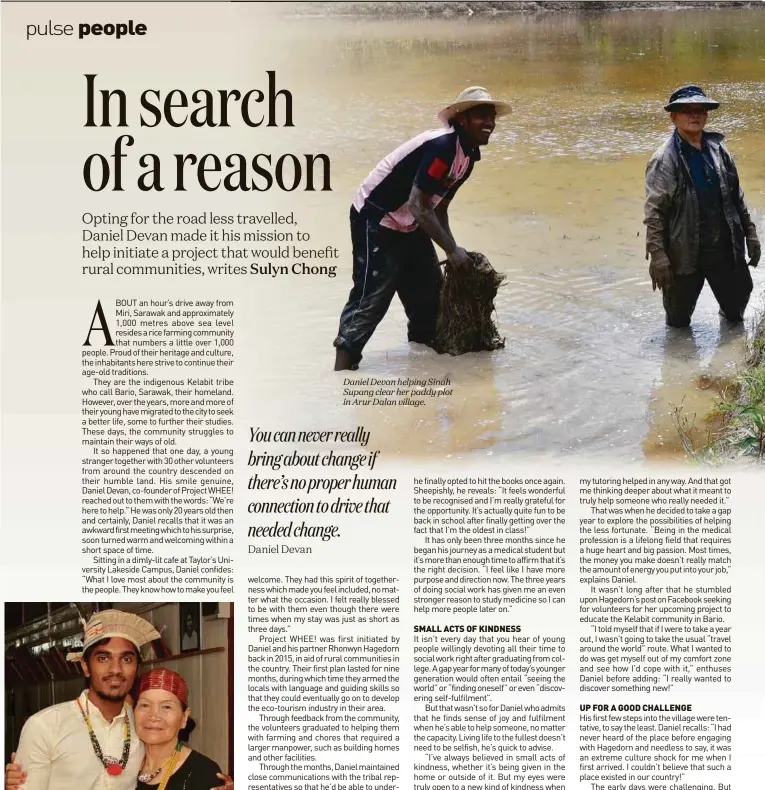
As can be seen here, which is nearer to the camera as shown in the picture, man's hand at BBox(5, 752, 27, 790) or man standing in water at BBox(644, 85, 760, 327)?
man's hand at BBox(5, 752, 27, 790)

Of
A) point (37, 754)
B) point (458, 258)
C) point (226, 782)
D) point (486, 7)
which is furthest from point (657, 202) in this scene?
point (37, 754)

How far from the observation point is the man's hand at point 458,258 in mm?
4723

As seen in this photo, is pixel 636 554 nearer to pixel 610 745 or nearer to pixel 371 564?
pixel 610 745

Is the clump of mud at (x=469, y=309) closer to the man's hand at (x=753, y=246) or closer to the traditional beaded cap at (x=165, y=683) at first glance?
the man's hand at (x=753, y=246)

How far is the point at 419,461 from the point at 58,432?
1614 mm

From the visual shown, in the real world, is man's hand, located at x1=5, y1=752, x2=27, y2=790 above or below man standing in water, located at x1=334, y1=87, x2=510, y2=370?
below

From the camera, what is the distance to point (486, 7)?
4977 mm

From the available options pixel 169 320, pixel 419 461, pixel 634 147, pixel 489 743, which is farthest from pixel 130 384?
pixel 634 147

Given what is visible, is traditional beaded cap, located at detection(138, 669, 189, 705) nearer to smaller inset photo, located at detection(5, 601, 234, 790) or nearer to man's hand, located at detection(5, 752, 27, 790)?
smaller inset photo, located at detection(5, 601, 234, 790)

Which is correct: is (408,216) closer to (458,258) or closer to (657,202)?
(458,258)

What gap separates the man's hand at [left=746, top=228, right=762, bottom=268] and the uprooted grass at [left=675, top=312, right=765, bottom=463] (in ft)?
1.66

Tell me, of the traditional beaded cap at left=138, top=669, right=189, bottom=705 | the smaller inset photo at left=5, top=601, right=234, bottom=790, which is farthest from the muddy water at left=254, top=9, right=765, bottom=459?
the traditional beaded cap at left=138, top=669, right=189, bottom=705

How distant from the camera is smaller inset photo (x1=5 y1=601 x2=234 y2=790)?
445 cm

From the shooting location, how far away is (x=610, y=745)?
4.54 m
